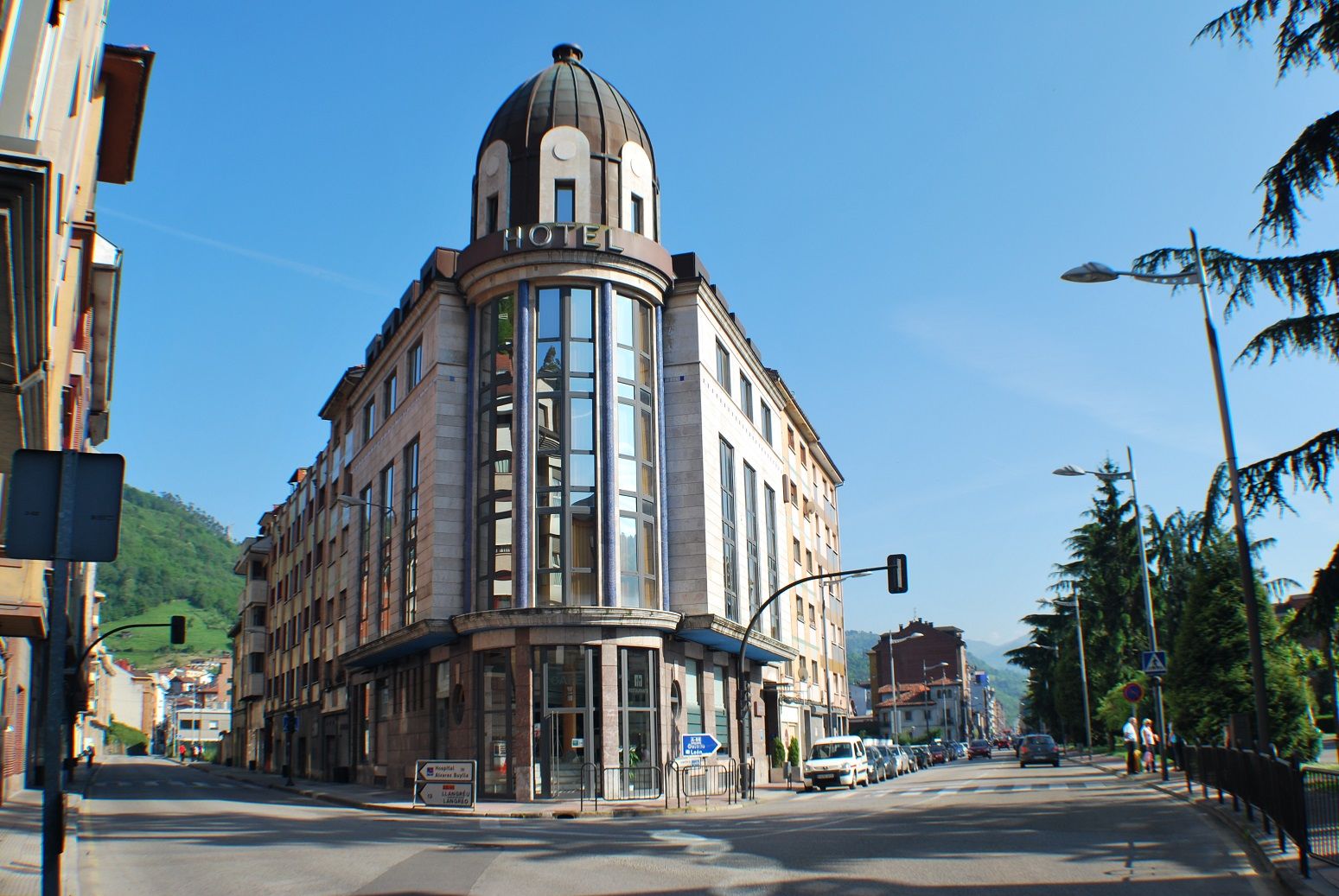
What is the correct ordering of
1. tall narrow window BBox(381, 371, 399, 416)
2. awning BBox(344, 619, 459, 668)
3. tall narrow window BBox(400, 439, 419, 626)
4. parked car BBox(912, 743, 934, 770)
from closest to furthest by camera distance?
awning BBox(344, 619, 459, 668)
tall narrow window BBox(400, 439, 419, 626)
tall narrow window BBox(381, 371, 399, 416)
parked car BBox(912, 743, 934, 770)

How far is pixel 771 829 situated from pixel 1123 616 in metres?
49.2

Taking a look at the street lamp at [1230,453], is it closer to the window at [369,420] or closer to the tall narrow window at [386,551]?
the tall narrow window at [386,551]

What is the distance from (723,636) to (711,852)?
19.6 m

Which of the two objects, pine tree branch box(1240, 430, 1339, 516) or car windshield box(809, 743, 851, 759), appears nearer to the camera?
pine tree branch box(1240, 430, 1339, 516)

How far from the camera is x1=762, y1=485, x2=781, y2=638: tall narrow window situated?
145 feet

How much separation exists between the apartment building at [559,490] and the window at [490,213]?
86 millimetres

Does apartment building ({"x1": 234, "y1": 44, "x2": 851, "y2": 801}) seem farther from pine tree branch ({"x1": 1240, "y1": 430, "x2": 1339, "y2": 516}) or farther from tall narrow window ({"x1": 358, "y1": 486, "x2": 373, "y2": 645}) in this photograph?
A: pine tree branch ({"x1": 1240, "y1": 430, "x2": 1339, "y2": 516})

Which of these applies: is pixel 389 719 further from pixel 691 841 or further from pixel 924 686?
pixel 924 686

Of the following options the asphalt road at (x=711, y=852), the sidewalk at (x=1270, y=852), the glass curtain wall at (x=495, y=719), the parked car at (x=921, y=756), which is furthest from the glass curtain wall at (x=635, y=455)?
the parked car at (x=921, y=756)

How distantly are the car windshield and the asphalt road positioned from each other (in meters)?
12.1

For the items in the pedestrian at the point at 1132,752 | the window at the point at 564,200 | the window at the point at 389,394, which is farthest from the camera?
the window at the point at 389,394

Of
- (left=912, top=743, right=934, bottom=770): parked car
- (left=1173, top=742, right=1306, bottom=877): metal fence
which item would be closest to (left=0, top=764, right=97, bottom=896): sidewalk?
(left=1173, top=742, right=1306, bottom=877): metal fence

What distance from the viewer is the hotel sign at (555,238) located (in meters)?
33.0

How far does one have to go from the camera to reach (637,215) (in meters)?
36.9
